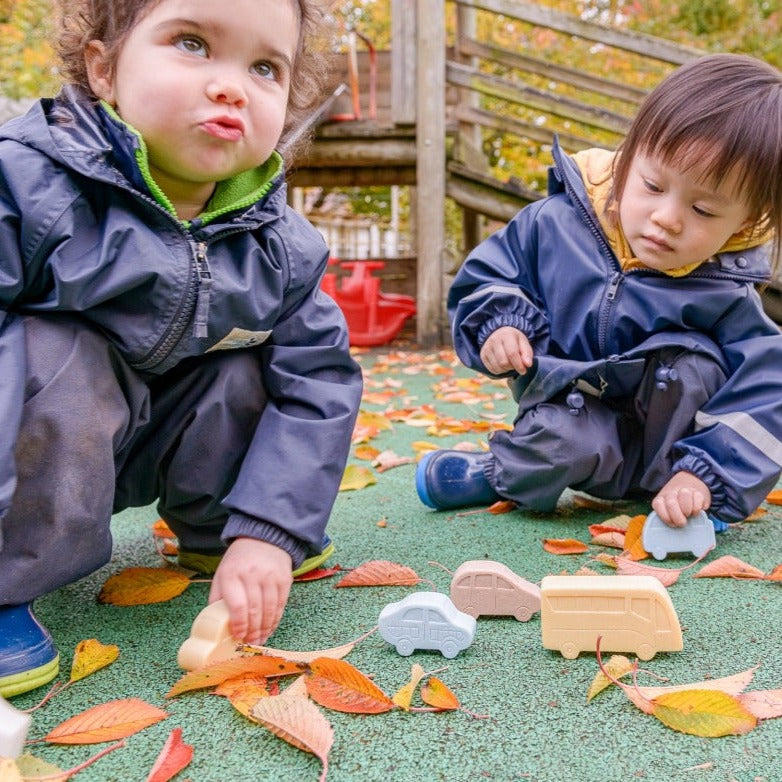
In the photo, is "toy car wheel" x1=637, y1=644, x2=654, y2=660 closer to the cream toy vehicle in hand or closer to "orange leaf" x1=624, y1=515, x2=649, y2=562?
the cream toy vehicle in hand

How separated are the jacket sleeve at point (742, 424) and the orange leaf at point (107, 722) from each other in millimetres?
1158

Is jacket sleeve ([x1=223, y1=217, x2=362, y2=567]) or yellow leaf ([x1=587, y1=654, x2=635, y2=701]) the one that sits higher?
jacket sleeve ([x1=223, y1=217, x2=362, y2=567])

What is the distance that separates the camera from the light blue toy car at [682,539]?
156 centimetres

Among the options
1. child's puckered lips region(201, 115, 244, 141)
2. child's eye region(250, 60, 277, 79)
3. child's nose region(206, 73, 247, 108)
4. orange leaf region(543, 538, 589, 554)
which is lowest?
orange leaf region(543, 538, 589, 554)

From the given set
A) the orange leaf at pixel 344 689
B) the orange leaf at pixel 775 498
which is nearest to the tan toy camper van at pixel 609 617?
the orange leaf at pixel 344 689

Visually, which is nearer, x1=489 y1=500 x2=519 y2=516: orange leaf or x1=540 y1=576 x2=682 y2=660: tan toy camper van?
x1=540 y1=576 x2=682 y2=660: tan toy camper van

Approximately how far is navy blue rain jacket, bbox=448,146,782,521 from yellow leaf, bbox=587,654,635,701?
675 mm

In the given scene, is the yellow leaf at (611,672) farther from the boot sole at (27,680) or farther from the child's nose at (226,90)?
the child's nose at (226,90)

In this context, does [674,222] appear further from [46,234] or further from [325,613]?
[46,234]

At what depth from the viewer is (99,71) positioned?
1.29 m

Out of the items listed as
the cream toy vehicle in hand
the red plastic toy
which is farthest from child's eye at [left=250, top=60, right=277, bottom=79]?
the red plastic toy

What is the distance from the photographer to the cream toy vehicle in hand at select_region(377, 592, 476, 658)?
1.13 meters

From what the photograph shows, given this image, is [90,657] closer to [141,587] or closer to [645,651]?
[141,587]

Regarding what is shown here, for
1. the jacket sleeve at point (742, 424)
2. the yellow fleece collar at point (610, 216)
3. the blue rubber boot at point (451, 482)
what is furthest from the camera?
the blue rubber boot at point (451, 482)
